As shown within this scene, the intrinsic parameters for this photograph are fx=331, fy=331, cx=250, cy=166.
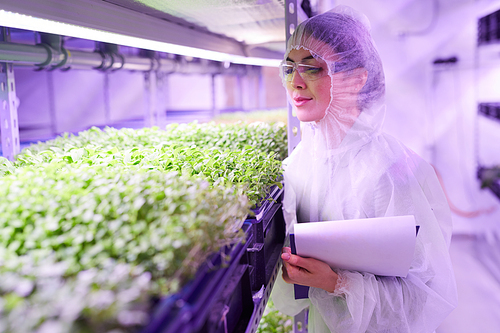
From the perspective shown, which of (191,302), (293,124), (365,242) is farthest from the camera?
(293,124)

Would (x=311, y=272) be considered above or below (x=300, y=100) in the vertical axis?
below

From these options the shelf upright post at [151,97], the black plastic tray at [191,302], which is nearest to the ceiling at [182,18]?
the black plastic tray at [191,302]

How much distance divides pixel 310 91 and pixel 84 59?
111 cm

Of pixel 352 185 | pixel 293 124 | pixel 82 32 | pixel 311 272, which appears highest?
pixel 82 32

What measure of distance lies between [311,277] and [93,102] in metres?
8.08

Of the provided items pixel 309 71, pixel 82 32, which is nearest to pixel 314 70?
pixel 309 71

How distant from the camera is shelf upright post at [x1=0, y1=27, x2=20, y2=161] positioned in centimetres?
116

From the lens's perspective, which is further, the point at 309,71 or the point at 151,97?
the point at 151,97

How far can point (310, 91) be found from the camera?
1044 millimetres

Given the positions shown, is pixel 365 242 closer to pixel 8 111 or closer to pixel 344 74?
pixel 344 74

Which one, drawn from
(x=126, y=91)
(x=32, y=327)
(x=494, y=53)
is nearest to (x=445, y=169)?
(x=494, y=53)

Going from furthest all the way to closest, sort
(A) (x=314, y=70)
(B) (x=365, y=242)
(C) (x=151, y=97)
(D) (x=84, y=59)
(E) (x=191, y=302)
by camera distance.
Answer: (C) (x=151, y=97)
(D) (x=84, y=59)
(A) (x=314, y=70)
(B) (x=365, y=242)
(E) (x=191, y=302)

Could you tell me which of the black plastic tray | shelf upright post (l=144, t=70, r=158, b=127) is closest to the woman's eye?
the black plastic tray

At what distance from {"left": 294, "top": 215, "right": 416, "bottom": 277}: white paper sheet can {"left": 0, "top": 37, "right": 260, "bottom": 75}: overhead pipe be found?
111cm
